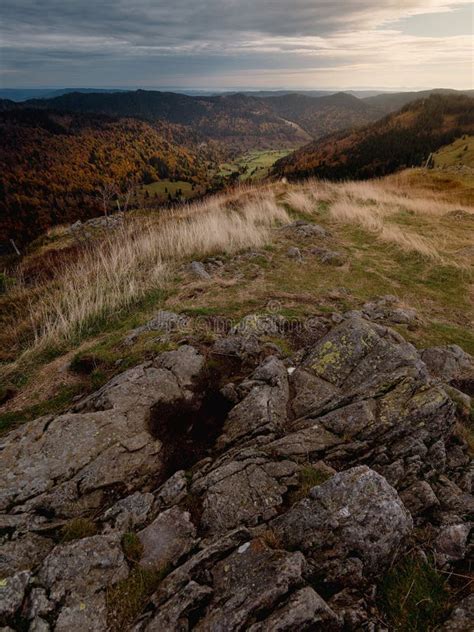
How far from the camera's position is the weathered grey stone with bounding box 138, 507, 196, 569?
2.76 m

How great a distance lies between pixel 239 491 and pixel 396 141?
240 ft

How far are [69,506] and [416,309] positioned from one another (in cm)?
793

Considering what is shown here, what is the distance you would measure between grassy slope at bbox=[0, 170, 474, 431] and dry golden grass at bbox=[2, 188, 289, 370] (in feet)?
0.69

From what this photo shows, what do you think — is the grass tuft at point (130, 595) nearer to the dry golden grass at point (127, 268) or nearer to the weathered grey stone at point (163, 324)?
the weathered grey stone at point (163, 324)

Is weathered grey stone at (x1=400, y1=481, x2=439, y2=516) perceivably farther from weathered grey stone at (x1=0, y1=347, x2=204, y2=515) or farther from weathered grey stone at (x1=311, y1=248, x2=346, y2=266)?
weathered grey stone at (x1=311, y1=248, x2=346, y2=266)

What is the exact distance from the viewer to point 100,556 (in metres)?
2.70

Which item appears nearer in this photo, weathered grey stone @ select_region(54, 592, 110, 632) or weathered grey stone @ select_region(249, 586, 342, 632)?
weathered grey stone @ select_region(249, 586, 342, 632)

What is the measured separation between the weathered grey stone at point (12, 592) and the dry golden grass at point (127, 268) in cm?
436

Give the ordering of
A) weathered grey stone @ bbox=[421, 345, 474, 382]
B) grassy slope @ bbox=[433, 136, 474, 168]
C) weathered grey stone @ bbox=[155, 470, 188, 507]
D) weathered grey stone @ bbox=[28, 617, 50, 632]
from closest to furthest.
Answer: weathered grey stone @ bbox=[28, 617, 50, 632]
weathered grey stone @ bbox=[155, 470, 188, 507]
weathered grey stone @ bbox=[421, 345, 474, 382]
grassy slope @ bbox=[433, 136, 474, 168]

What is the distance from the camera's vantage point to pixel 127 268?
9086 millimetres

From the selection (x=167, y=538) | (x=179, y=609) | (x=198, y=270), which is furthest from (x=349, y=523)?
(x=198, y=270)

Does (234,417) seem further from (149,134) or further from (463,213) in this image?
(149,134)

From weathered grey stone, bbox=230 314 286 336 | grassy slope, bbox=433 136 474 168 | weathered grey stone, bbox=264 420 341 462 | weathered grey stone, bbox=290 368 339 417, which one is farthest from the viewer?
grassy slope, bbox=433 136 474 168

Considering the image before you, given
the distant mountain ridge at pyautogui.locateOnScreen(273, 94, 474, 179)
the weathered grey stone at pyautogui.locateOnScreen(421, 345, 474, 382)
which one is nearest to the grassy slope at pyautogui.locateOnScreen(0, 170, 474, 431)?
the weathered grey stone at pyautogui.locateOnScreen(421, 345, 474, 382)
